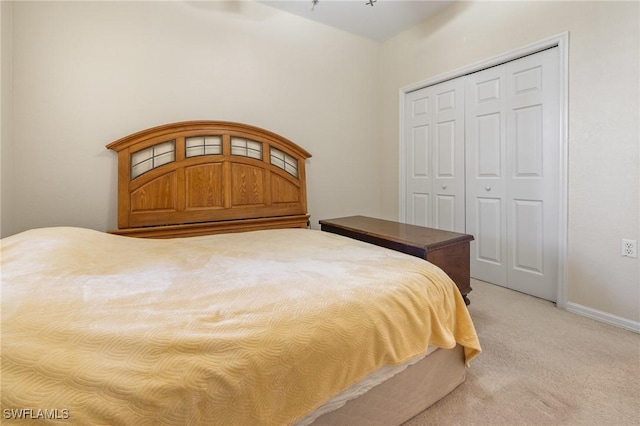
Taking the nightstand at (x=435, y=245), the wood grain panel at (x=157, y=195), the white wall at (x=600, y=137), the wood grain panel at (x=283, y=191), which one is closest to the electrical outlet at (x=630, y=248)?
the white wall at (x=600, y=137)

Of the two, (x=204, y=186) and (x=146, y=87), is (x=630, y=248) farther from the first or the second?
(x=146, y=87)

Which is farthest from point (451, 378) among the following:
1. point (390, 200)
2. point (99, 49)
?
point (99, 49)

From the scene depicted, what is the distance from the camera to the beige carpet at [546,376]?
1249mm

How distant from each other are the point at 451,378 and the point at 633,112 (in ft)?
6.82

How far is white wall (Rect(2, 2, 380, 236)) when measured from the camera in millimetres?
2109

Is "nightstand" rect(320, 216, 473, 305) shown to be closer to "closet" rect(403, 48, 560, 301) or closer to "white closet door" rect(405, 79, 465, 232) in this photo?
"closet" rect(403, 48, 560, 301)

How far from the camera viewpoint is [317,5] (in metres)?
2.98

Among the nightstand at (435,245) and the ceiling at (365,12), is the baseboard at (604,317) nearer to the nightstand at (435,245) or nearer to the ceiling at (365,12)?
the nightstand at (435,245)

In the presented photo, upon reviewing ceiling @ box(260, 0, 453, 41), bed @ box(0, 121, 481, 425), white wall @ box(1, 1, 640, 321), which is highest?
ceiling @ box(260, 0, 453, 41)

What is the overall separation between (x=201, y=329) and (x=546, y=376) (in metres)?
1.67

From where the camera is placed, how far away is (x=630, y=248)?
6.55ft

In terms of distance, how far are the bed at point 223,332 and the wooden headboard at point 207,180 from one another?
57 cm

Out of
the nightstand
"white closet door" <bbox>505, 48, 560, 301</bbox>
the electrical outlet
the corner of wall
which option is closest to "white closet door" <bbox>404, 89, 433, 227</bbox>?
"white closet door" <bbox>505, 48, 560, 301</bbox>

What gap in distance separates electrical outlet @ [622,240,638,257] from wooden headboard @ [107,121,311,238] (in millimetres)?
2425
